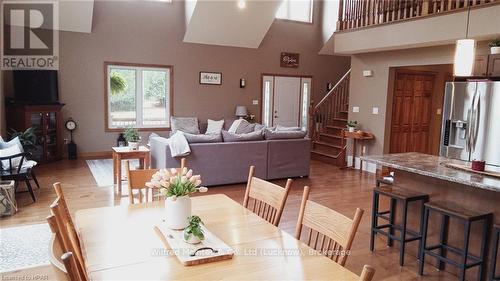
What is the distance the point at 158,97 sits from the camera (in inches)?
353

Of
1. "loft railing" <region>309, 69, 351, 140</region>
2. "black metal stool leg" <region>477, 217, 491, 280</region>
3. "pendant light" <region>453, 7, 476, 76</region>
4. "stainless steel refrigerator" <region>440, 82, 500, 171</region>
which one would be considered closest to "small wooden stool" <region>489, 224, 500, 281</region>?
"black metal stool leg" <region>477, 217, 491, 280</region>

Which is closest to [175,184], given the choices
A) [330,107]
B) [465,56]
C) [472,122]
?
[465,56]

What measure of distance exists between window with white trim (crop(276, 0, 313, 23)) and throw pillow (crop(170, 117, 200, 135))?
12.2 ft

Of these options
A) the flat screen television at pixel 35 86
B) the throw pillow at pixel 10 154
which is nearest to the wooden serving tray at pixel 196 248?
the throw pillow at pixel 10 154

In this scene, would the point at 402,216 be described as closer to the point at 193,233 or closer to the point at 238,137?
the point at 193,233

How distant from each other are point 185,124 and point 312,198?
4.00m

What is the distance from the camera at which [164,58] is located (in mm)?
8805

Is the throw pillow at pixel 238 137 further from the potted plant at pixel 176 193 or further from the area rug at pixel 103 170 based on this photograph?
the potted plant at pixel 176 193

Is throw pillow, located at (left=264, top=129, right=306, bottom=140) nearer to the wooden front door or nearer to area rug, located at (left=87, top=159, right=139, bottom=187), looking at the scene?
the wooden front door

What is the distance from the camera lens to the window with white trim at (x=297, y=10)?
10031 millimetres

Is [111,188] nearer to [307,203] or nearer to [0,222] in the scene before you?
[0,222]

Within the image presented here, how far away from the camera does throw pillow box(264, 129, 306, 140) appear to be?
247 inches

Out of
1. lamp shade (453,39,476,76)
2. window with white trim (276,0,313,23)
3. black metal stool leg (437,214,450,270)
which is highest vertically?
window with white trim (276,0,313,23)

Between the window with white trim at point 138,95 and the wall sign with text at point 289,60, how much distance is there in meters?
3.05
